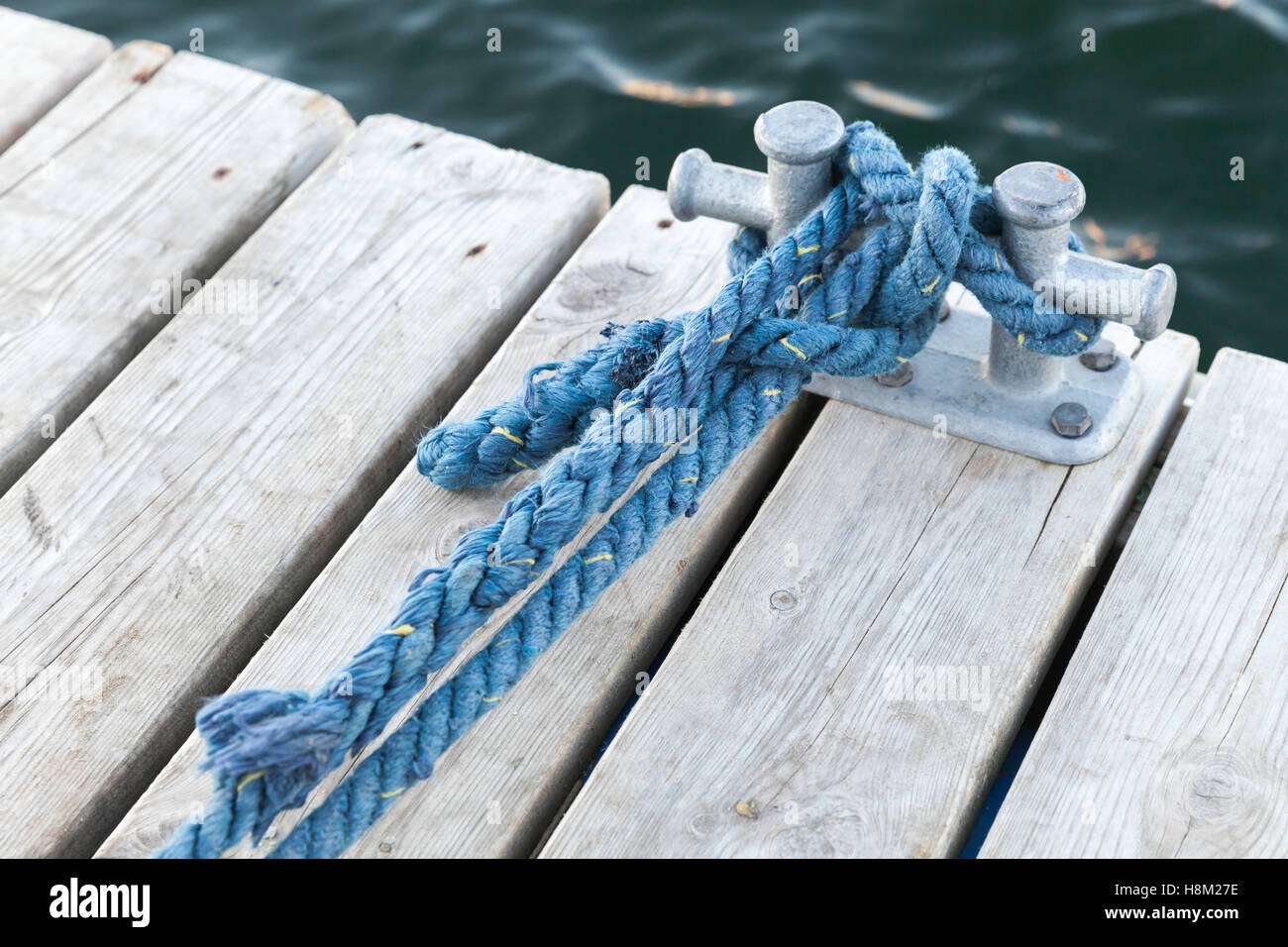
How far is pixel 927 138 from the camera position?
3.61m

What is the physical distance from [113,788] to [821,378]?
1.14 metres

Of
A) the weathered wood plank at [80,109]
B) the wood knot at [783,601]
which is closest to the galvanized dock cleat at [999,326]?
the wood knot at [783,601]

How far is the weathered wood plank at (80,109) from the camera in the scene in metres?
2.54

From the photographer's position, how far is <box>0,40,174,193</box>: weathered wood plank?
8.33 feet

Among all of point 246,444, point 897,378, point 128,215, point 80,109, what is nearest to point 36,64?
point 80,109

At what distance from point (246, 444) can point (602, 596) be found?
2.02ft

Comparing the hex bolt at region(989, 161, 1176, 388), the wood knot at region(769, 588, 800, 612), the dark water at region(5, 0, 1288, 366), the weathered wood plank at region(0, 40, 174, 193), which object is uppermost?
the hex bolt at region(989, 161, 1176, 388)

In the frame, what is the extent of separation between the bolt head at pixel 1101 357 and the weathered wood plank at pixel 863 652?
82 millimetres

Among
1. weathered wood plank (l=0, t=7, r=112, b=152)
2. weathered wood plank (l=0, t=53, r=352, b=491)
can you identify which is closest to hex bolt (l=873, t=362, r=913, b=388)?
weathered wood plank (l=0, t=53, r=352, b=491)

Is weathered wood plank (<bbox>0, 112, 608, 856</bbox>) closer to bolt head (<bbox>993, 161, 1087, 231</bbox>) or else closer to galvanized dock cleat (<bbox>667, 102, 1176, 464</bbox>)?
galvanized dock cleat (<bbox>667, 102, 1176, 464</bbox>)

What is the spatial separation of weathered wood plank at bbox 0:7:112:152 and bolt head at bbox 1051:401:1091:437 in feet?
6.63

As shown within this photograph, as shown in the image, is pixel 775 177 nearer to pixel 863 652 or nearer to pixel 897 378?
pixel 897 378

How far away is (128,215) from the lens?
96.6 inches
